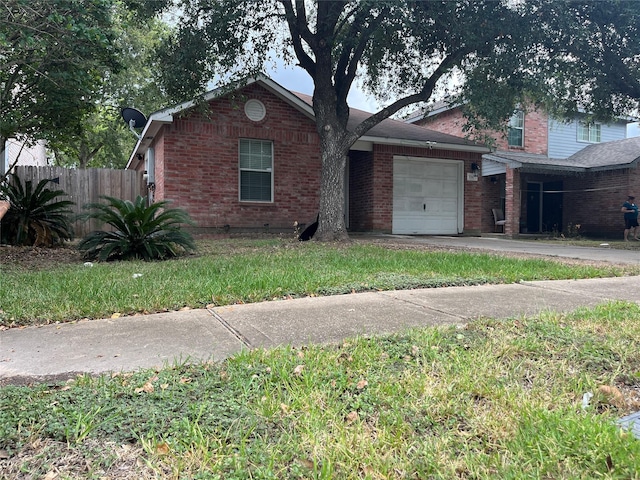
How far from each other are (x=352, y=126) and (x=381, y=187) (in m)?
2.06

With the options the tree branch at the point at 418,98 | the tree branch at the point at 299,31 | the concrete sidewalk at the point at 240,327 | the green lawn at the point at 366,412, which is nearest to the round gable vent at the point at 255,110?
the tree branch at the point at 299,31

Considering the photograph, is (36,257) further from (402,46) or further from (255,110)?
(402,46)

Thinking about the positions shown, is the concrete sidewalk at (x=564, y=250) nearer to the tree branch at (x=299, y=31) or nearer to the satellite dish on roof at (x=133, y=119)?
the tree branch at (x=299, y=31)

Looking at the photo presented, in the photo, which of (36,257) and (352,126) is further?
(352,126)

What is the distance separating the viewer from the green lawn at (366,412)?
1.62m

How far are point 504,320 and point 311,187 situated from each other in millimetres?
10174

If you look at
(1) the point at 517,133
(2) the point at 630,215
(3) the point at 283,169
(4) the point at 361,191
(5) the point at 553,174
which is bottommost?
(2) the point at 630,215

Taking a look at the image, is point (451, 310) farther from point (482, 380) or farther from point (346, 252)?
point (346, 252)

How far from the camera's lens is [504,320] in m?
3.39

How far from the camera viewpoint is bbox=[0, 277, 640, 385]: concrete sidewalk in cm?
258

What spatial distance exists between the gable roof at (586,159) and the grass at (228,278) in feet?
36.0

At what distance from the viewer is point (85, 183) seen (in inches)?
515

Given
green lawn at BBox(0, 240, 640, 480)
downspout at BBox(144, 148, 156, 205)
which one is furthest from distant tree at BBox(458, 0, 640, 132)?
downspout at BBox(144, 148, 156, 205)

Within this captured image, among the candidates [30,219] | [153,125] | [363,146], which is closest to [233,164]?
[153,125]
